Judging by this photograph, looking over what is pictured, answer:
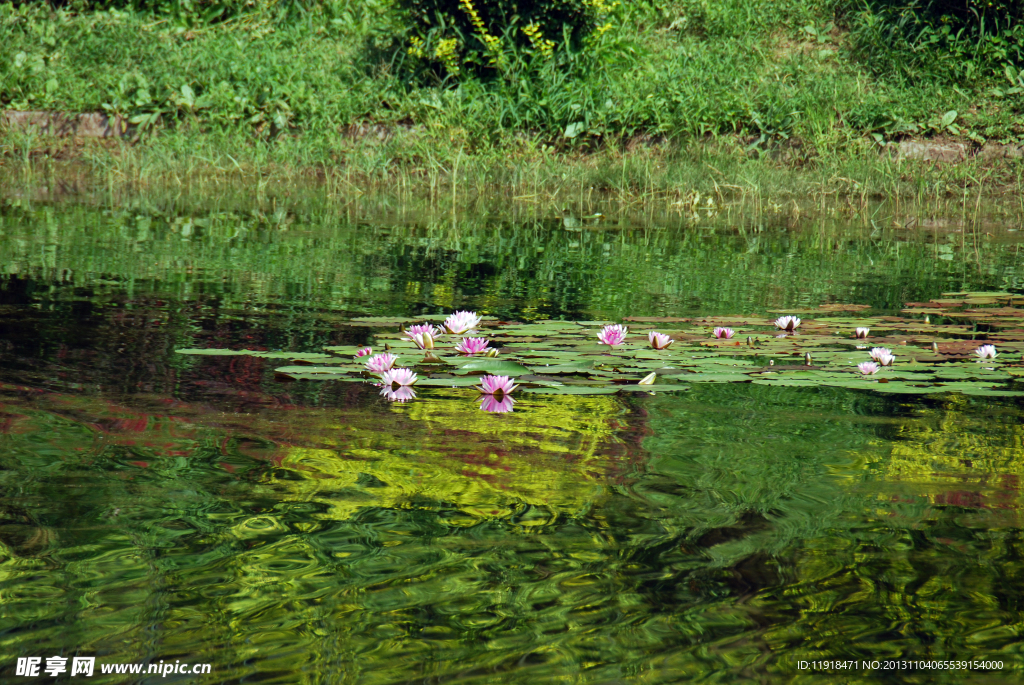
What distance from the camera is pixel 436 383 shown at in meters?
2.48

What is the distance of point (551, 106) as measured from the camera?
35.5ft

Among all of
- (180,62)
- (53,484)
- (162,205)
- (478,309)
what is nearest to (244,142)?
(180,62)

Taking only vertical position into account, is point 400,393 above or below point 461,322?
below

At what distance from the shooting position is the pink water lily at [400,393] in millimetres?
2314

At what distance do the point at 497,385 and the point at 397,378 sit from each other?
0.25 m

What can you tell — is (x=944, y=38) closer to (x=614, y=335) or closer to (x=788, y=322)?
(x=788, y=322)

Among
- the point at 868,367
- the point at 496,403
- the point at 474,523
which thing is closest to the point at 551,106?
the point at 868,367

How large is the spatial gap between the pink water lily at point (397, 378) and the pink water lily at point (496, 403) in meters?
0.18

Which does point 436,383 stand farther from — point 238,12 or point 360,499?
point 238,12

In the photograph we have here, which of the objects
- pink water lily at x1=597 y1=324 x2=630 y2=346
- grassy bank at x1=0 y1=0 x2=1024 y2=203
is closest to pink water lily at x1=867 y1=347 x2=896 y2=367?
pink water lily at x1=597 y1=324 x2=630 y2=346

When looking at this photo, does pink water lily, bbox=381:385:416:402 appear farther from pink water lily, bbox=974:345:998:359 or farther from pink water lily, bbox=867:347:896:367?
pink water lily, bbox=974:345:998:359

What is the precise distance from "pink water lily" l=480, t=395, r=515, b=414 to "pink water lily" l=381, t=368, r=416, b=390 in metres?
0.18

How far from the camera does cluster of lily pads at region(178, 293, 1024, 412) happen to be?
8.20ft

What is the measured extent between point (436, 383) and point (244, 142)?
8769 mm
